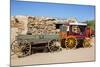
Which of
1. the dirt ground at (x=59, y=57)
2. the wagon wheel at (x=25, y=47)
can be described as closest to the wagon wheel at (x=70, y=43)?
the dirt ground at (x=59, y=57)

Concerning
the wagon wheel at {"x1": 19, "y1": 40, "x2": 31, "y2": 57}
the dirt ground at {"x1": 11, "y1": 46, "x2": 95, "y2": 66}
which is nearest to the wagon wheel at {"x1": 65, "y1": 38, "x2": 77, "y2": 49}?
the dirt ground at {"x1": 11, "y1": 46, "x2": 95, "y2": 66}

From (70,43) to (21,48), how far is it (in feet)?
1.82

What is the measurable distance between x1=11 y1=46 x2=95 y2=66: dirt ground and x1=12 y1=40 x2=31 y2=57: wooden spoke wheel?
4 cm

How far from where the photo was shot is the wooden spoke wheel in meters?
2.06

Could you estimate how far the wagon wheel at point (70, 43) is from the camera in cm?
228

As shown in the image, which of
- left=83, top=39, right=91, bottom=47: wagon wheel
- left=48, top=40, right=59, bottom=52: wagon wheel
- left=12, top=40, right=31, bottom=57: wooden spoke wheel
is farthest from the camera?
left=83, top=39, right=91, bottom=47: wagon wheel

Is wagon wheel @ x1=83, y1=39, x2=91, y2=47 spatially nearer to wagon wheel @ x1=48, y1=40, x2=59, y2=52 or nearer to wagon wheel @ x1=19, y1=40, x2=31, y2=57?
wagon wheel @ x1=48, y1=40, x2=59, y2=52

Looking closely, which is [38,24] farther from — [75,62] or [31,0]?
[75,62]

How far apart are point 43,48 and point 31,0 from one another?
0.51 meters

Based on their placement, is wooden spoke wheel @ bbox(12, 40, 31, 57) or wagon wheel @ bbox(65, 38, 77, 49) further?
wagon wheel @ bbox(65, 38, 77, 49)

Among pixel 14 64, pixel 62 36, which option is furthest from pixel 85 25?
pixel 14 64

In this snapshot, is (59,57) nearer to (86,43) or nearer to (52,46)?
(52,46)

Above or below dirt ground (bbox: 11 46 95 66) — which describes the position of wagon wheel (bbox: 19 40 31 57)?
above

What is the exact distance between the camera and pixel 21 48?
82.4 inches
